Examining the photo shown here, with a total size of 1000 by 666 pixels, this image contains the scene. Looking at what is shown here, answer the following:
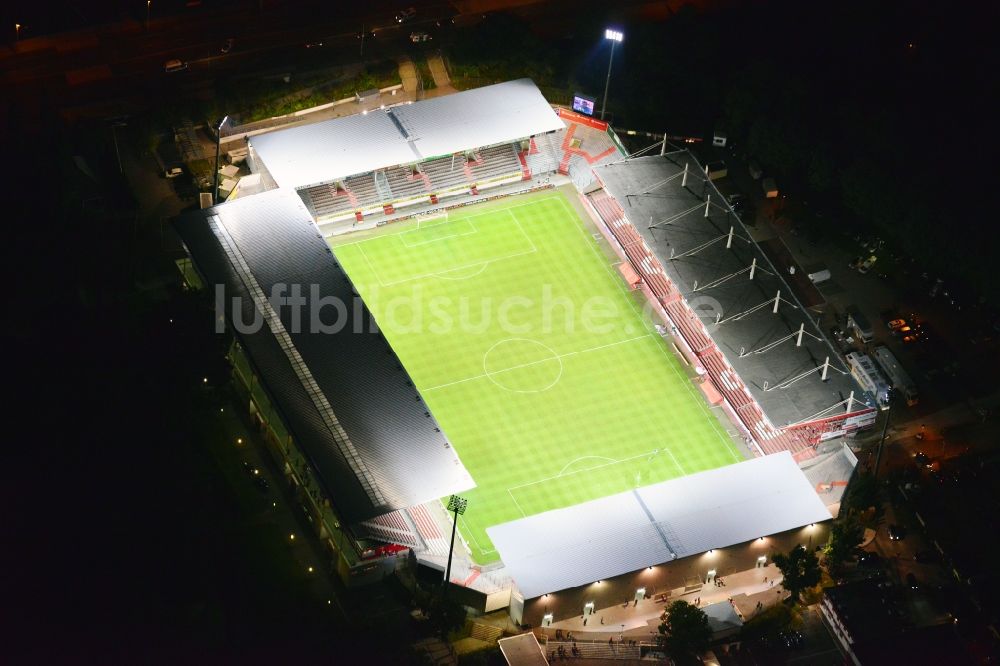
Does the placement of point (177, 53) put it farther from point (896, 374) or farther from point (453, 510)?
point (896, 374)

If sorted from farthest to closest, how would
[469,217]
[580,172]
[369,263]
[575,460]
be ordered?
[580,172]
[469,217]
[369,263]
[575,460]

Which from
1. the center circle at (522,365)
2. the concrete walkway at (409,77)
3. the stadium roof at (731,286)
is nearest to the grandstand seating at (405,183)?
the concrete walkway at (409,77)

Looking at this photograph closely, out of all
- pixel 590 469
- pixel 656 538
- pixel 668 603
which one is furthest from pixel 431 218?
pixel 668 603

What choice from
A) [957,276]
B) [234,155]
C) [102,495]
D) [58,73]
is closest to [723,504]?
[957,276]

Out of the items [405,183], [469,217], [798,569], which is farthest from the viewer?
[469,217]

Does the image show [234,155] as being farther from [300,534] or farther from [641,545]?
[641,545]

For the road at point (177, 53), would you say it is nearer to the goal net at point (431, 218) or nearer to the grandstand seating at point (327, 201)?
the grandstand seating at point (327, 201)

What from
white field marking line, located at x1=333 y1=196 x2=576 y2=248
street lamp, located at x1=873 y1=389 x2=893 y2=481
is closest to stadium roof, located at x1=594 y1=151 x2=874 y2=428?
street lamp, located at x1=873 y1=389 x2=893 y2=481

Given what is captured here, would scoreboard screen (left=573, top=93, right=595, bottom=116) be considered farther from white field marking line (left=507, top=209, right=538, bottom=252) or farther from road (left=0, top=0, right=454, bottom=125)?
road (left=0, top=0, right=454, bottom=125)
